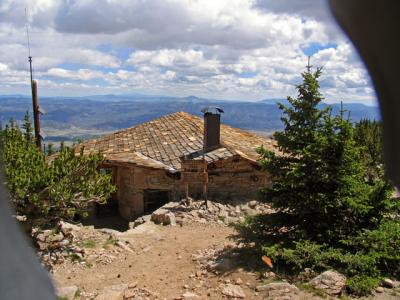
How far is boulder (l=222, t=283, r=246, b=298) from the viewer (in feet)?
28.1

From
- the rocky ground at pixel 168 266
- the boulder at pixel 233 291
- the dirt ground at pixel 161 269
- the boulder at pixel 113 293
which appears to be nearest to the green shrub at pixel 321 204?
the rocky ground at pixel 168 266

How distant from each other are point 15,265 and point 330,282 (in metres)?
8.43

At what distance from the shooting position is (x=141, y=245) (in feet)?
41.9

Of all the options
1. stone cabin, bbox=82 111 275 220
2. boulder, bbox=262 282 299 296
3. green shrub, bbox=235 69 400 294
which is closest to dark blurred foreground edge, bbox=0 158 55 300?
boulder, bbox=262 282 299 296

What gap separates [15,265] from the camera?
105 cm

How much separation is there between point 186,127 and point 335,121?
42.5 feet

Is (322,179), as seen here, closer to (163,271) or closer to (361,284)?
(361,284)

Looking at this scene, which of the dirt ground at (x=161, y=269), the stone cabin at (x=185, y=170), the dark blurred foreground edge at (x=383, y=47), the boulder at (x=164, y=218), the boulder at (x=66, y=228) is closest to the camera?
the dark blurred foreground edge at (x=383, y=47)

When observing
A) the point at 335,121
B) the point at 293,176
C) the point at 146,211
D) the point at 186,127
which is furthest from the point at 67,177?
the point at 186,127

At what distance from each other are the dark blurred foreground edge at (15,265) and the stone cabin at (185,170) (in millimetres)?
15202

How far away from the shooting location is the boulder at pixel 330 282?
327 inches

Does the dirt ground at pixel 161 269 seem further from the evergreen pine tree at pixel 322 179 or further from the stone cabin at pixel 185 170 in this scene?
the stone cabin at pixel 185 170

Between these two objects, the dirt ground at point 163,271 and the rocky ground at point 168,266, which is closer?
the rocky ground at point 168,266

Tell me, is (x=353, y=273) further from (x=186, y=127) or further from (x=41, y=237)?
(x=186, y=127)
